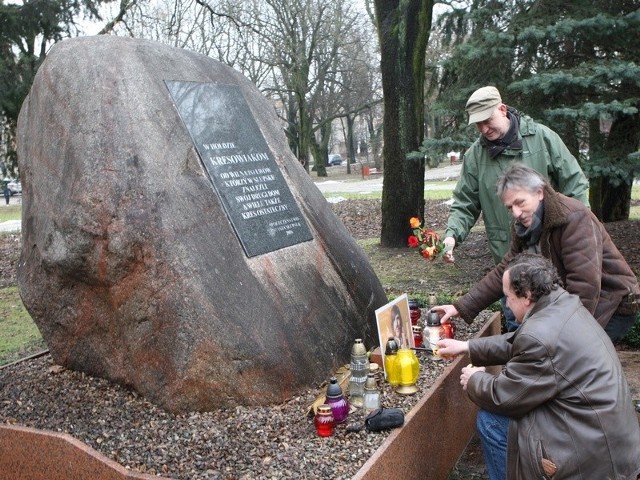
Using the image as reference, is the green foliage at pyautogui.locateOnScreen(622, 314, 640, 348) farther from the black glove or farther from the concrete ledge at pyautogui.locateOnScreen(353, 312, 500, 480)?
the black glove

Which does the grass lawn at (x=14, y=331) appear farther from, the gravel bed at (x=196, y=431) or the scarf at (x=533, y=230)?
the scarf at (x=533, y=230)

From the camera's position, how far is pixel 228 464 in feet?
10.8

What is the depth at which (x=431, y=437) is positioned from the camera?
3836 millimetres

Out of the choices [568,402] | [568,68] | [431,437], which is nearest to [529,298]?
[568,402]

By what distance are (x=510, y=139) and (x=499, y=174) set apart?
237mm

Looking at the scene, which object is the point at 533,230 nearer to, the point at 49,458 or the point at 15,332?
the point at 49,458

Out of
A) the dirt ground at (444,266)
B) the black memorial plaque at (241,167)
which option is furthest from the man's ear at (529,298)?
the dirt ground at (444,266)

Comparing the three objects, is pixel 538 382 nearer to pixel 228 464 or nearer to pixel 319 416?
pixel 319 416

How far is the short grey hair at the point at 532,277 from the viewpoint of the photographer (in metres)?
2.88

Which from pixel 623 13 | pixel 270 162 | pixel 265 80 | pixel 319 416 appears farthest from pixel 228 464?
pixel 265 80

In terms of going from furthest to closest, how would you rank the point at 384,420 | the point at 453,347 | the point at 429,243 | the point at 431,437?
the point at 429,243 < the point at 431,437 < the point at 384,420 < the point at 453,347

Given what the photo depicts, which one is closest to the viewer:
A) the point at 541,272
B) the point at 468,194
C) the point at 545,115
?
the point at 541,272

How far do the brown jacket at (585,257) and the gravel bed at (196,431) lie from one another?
3.63ft

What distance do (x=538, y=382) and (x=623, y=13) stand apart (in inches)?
241
